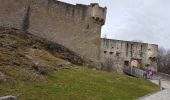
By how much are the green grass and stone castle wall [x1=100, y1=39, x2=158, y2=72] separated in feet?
73.8

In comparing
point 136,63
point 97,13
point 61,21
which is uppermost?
point 97,13

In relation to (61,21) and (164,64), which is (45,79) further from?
(164,64)

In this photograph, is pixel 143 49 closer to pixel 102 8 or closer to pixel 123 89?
pixel 102 8

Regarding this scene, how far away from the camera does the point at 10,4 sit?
4222cm

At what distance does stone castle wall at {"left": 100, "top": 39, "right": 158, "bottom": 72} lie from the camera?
5765 centimetres

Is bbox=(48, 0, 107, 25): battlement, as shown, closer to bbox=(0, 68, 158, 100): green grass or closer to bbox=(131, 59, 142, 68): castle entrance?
bbox=(131, 59, 142, 68): castle entrance

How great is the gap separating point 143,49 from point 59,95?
37064 mm

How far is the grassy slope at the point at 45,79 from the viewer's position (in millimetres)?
23031

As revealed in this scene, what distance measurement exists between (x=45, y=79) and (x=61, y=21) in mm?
19290

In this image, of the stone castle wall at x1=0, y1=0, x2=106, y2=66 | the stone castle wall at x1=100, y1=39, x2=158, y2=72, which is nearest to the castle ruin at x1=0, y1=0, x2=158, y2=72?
the stone castle wall at x1=0, y1=0, x2=106, y2=66

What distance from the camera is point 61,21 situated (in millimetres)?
45625

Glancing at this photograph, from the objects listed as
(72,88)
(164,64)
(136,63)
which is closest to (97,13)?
(136,63)

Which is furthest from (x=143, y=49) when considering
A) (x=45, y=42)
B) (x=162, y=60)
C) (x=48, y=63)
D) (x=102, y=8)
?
(x=162, y=60)

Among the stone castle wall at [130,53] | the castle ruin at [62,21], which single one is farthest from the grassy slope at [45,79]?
the stone castle wall at [130,53]
